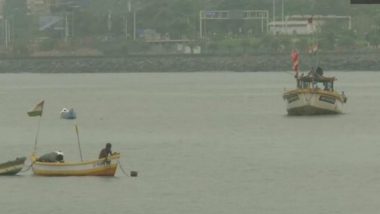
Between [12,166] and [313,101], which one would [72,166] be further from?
[313,101]

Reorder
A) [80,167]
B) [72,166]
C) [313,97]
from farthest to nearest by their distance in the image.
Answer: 1. [313,97]
2. [72,166]
3. [80,167]

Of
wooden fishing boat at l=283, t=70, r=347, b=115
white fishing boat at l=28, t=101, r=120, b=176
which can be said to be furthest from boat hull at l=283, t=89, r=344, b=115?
white fishing boat at l=28, t=101, r=120, b=176

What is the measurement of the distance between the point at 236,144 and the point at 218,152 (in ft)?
17.3

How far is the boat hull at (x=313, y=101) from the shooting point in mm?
98000

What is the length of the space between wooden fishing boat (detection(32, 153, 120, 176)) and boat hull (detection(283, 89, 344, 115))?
3704 centimetres

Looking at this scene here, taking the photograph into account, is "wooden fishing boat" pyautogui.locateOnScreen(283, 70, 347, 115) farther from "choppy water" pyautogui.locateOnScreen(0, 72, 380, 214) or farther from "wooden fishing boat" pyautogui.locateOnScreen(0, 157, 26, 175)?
"wooden fishing boat" pyautogui.locateOnScreen(0, 157, 26, 175)

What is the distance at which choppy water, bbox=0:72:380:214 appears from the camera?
54.9 m

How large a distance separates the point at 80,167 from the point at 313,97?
3871 centimetres

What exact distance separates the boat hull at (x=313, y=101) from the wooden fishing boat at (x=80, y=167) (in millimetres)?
37038

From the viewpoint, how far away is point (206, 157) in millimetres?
72375

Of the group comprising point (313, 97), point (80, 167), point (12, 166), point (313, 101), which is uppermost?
point (80, 167)

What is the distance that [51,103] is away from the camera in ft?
442

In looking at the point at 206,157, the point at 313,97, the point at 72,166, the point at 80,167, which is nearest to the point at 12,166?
the point at 72,166

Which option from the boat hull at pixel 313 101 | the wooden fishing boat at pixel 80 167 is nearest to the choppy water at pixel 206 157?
the wooden fishing boat at pixel 80 167
